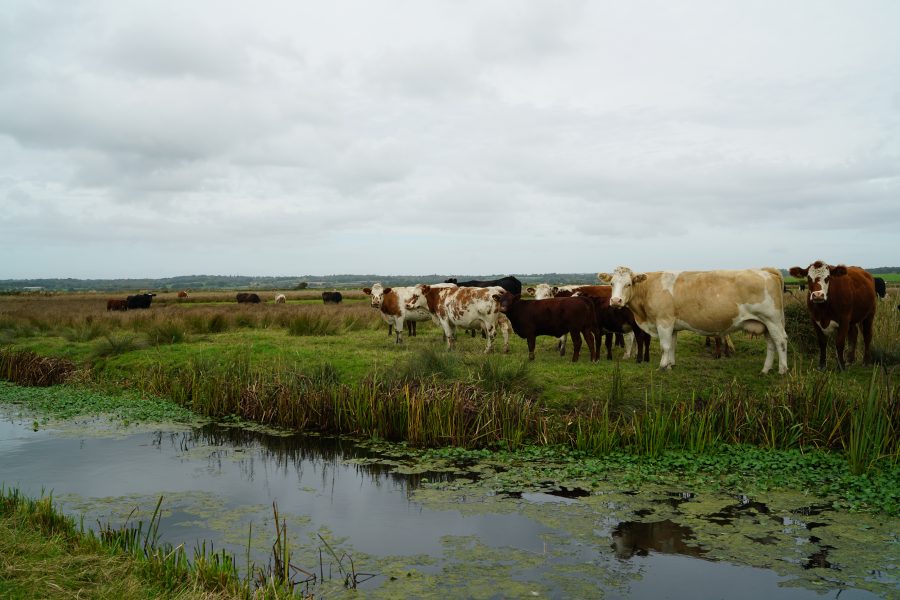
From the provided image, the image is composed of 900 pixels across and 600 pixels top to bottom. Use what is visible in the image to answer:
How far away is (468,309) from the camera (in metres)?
16.5

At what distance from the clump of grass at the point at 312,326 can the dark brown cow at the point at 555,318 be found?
7210 millimetres

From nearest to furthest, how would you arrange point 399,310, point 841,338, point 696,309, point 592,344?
Answer: point 841,338
point 696,309
point 592,344
point 399,310

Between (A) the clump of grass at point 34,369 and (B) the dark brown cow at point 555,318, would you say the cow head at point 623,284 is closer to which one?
(B) the dark brown cow at point 555,318

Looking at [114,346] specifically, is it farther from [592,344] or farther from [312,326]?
[592,344]

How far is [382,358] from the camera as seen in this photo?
47.2ft

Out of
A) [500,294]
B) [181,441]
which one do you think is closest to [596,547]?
[181,441]

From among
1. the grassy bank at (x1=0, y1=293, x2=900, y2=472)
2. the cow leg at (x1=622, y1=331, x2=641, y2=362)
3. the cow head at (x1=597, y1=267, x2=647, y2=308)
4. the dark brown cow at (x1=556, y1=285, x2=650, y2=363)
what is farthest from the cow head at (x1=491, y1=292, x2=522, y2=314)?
the cow leg at (x1=622, y1=331, x2=641, y2=362)

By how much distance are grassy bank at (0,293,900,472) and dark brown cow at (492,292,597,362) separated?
1.98ft

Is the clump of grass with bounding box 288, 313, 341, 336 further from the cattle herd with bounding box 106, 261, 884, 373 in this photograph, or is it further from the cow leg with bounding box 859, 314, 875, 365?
the cow leg with bounding box 859, 314, 875, 365

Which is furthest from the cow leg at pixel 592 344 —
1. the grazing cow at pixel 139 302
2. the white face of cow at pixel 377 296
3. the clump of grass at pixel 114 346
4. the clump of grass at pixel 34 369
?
the grazing cow at pixel 139 302

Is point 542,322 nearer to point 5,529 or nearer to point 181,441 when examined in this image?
point 181,441

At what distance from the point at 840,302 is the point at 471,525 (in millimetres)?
8887

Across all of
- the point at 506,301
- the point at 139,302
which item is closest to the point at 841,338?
the point at 506,301

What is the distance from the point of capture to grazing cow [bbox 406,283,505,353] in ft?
52.7
